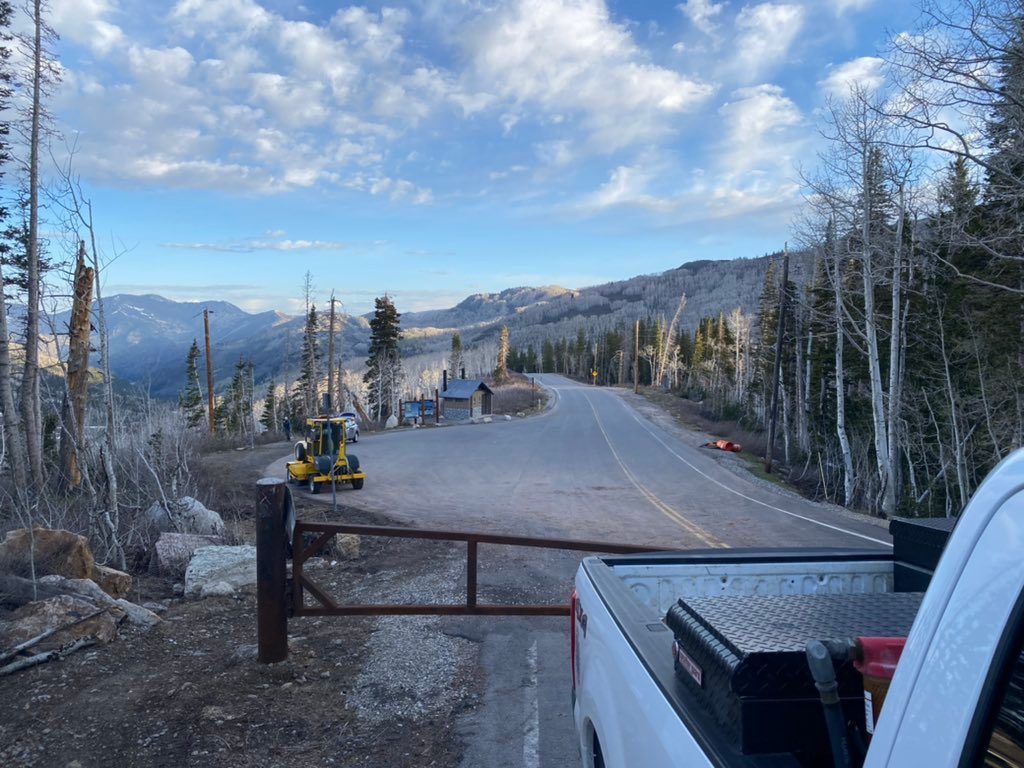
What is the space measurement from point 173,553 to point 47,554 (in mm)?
1760

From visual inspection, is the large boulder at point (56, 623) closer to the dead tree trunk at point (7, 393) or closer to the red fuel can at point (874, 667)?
the red fuel can at point (874, 667)

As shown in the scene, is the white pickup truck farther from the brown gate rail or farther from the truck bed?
the brown gate rail

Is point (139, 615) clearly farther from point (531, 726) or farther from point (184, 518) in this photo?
point (184, 518)

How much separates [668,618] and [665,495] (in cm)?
1812

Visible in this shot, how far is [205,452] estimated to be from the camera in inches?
1321

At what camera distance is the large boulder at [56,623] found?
5.80 metres

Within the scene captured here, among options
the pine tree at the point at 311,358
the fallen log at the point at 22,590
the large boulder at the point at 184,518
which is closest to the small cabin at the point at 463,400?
the pine tree at the point at 311,358

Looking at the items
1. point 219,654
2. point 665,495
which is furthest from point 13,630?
point 665,495

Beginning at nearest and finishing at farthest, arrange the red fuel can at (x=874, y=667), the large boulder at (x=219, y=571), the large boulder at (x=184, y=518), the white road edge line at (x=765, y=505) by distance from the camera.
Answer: the red fuel can at (x=874, y=667) → the large boulder at (x=219, y=571) → the large boulder at (x=184, y=518) → the white road edge line at (x=765, y=505)

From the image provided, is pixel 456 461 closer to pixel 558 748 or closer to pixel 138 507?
pixel 138 507

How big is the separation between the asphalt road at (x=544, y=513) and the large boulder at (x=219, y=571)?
2741mm

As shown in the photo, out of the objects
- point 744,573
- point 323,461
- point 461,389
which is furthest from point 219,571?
point 461,389

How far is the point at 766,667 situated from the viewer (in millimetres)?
1835

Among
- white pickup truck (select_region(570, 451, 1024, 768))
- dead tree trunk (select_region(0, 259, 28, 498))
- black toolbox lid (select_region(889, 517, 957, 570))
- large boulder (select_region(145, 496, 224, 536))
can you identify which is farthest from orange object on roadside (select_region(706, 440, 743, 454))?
white pickup truck (select_region(570, 451, 1024, 768))
